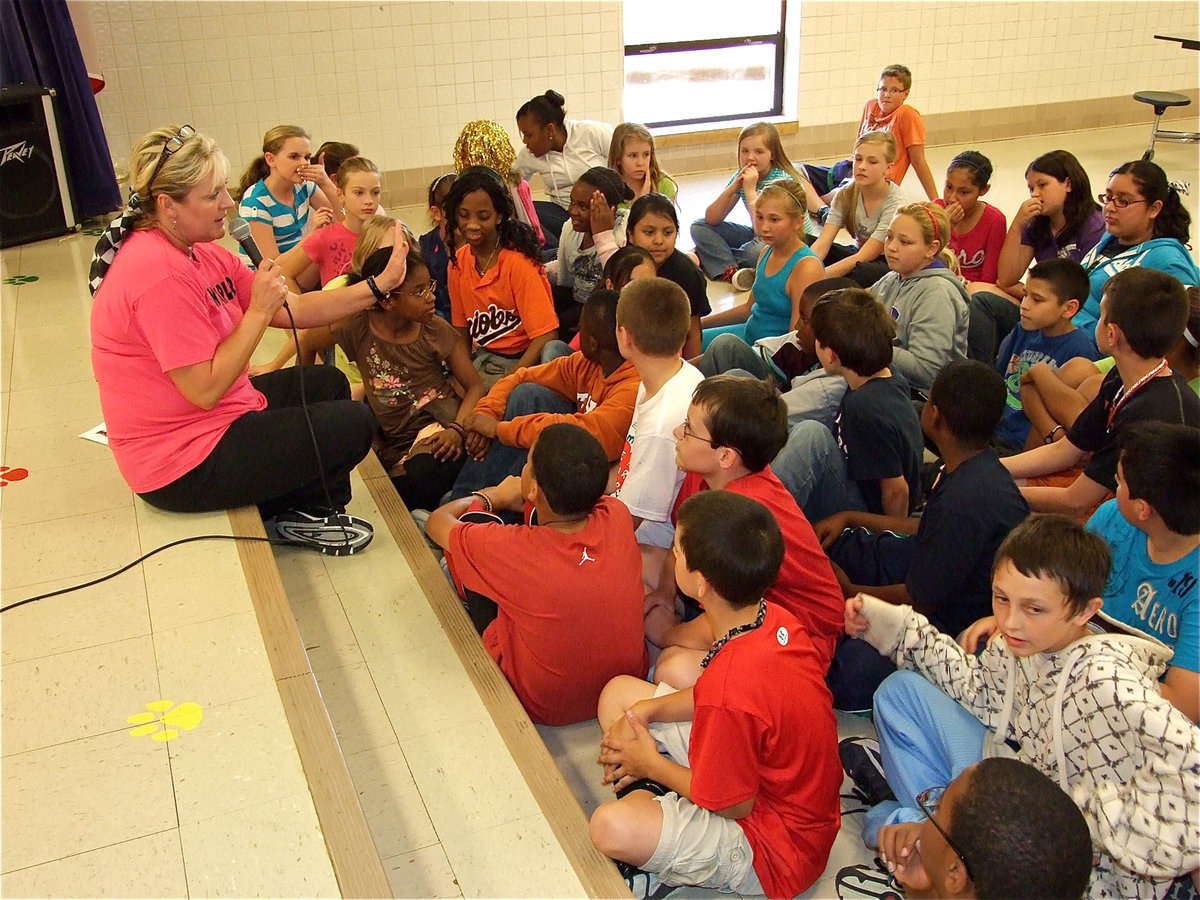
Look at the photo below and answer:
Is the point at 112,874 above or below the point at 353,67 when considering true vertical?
below

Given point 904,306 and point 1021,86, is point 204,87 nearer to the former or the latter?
point 904,306

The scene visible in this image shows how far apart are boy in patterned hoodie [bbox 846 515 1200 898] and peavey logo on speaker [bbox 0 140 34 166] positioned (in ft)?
17.3

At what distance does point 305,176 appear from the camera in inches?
167

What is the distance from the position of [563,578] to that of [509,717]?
1.14ft

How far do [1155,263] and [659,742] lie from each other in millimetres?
2499

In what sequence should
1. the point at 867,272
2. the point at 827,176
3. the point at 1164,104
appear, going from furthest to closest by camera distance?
the point at 1164,104 < the point at 827,176 < the point at 867,272

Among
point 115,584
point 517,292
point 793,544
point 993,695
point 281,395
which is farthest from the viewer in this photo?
point 517,292

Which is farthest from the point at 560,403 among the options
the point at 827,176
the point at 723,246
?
the point at 827,176

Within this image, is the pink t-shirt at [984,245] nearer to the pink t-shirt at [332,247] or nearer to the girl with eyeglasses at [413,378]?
the girl with eyeglasses at [413,378]

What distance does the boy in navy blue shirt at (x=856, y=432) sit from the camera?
2.74 metres

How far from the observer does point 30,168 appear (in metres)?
5.57

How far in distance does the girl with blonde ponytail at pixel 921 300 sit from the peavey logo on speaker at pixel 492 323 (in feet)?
4.31

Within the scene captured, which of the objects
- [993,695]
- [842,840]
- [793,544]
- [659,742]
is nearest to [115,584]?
[659,742]

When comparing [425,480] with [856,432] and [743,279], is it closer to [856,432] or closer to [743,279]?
[856,432]
